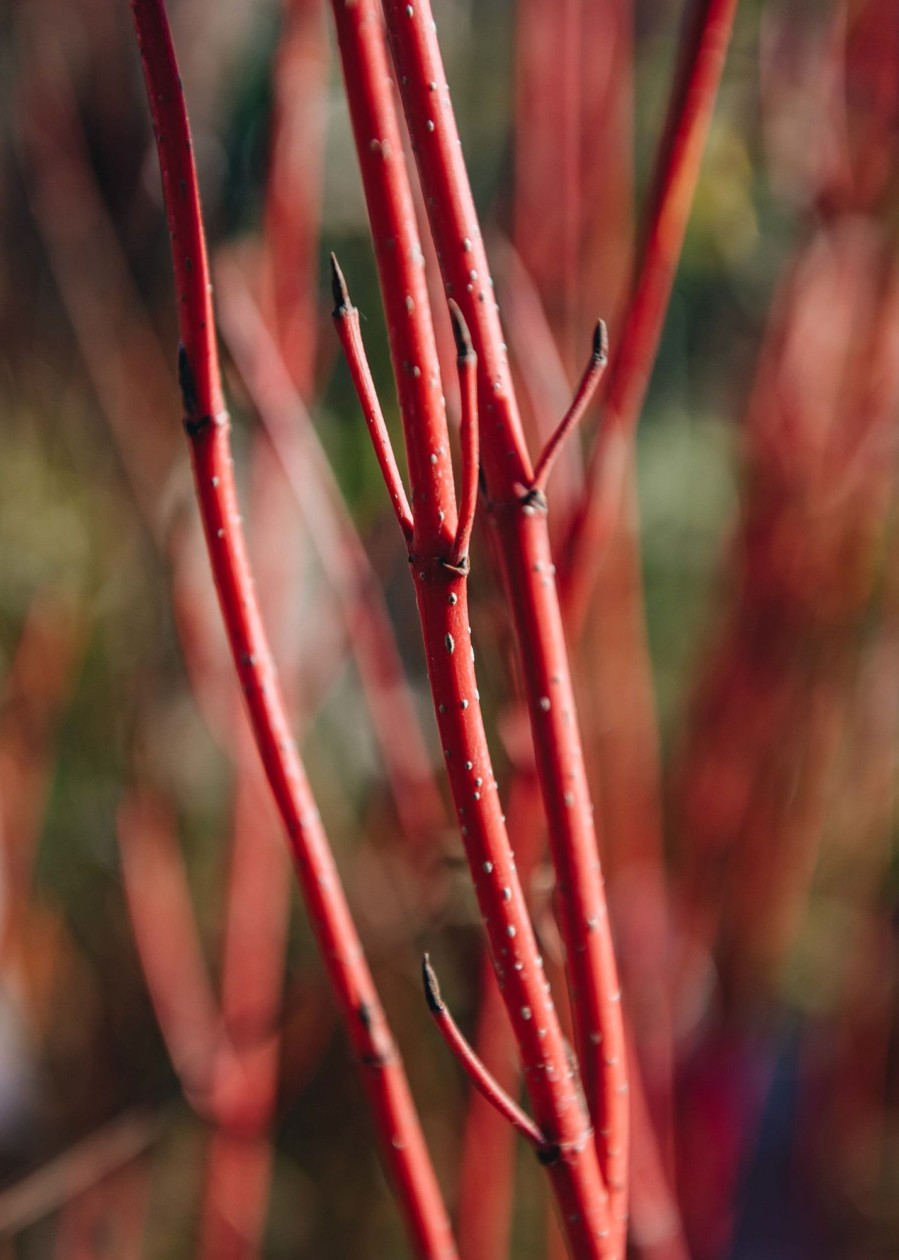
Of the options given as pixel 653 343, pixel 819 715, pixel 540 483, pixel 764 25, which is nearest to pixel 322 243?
pixel 764 25

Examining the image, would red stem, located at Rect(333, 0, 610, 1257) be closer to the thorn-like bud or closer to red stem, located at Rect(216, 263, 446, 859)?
the thorn-like bud

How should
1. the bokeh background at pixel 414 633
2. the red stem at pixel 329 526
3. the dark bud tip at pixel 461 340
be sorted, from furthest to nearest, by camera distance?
the bokeh background at pixel 414 633 → the red stem at pixel 329 526 → the dark bud tip at pixel 461 340

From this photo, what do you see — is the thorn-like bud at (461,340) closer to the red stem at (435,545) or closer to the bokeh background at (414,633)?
the red stem at (435,545)

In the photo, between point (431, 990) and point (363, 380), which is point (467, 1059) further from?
point (363, 380)

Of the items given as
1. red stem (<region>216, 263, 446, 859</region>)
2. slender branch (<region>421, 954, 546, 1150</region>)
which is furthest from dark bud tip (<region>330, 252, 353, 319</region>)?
red stem (<region>216, 263, 446, 859</region>)

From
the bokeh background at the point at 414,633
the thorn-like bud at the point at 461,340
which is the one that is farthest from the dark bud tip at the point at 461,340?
the bokeh background at the point at 414,633

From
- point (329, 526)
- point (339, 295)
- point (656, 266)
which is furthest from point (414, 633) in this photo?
point (339, 295)
